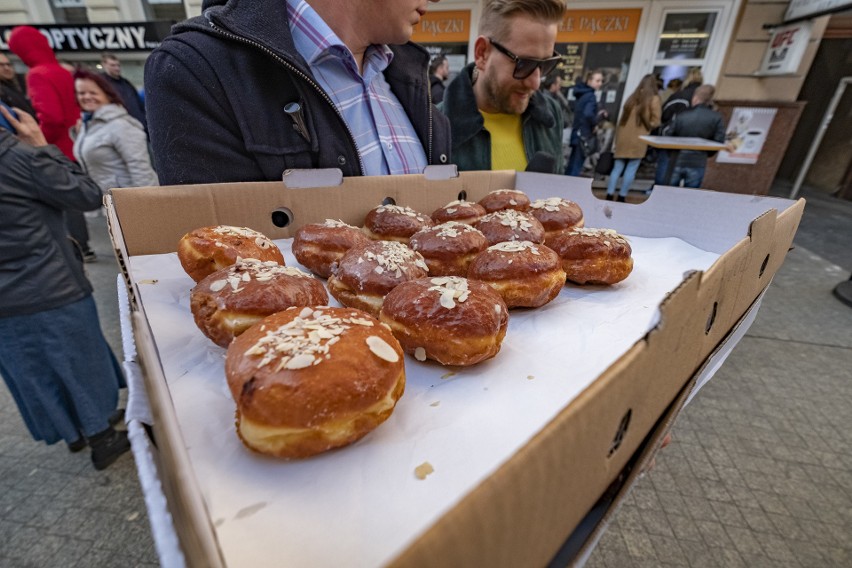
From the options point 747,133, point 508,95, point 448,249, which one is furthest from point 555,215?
point 747,133

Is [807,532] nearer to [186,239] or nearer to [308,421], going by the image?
[308,421]

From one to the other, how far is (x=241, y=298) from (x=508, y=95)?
2656mm

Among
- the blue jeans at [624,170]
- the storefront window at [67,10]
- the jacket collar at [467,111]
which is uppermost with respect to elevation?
the storefront window at [67,10]

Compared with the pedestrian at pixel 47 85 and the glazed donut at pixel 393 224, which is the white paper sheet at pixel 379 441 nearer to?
the glazed donut at pixel 393 224

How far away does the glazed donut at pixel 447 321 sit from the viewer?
113 cm

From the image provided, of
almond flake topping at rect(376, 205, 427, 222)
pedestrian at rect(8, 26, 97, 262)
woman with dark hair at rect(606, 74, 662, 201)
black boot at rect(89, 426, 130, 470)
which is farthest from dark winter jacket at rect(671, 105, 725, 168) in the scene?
pedestrian at rect(8, 26, 97, 262)

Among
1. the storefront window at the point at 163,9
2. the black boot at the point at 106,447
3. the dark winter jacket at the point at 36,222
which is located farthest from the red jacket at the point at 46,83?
the storefront window at the point at 163,9

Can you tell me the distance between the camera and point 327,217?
1906 mm

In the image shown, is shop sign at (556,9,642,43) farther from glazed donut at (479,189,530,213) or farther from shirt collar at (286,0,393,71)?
shirt collar at (286,0,393,71)

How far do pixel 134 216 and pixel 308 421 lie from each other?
3.96 feet

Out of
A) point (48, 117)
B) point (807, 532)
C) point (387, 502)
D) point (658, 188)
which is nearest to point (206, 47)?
point (387, 502)

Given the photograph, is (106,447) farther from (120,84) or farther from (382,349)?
(120,84)

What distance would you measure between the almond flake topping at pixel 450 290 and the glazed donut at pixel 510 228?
1.99ft

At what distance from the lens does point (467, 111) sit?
Result: 10.4 feet
